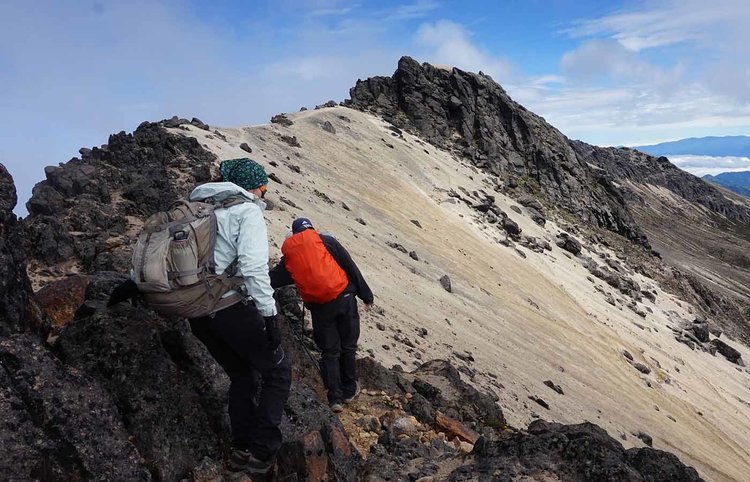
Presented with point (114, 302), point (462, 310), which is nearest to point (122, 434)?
point (114, 302)

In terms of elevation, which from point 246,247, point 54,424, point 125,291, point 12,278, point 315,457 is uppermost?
point 246,247

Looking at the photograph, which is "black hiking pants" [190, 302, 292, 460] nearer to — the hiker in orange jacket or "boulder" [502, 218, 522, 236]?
the hiker in orange jacket

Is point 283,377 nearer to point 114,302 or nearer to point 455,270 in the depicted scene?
point 114,302

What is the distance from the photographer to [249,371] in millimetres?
5102

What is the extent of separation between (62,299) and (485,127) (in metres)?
42.9

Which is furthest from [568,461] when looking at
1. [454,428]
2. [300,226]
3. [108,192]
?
[108,192]

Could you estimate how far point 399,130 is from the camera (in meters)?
41.1

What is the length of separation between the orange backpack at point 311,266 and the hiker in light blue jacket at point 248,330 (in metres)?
1.73

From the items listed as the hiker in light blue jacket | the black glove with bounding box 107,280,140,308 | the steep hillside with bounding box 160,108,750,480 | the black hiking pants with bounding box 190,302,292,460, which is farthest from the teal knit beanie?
the steep hillside with bounding box 160,108,750,480

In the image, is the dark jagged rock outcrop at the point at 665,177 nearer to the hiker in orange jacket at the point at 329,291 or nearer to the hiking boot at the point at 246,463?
the hiker in orange jacket at the point at 329,291

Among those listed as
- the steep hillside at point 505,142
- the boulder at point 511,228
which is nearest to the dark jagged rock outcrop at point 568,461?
the boulder at point 511,228

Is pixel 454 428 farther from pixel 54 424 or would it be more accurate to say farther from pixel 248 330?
pixel 54 424

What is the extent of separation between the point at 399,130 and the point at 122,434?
3782 cm

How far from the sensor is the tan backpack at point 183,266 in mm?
4512
